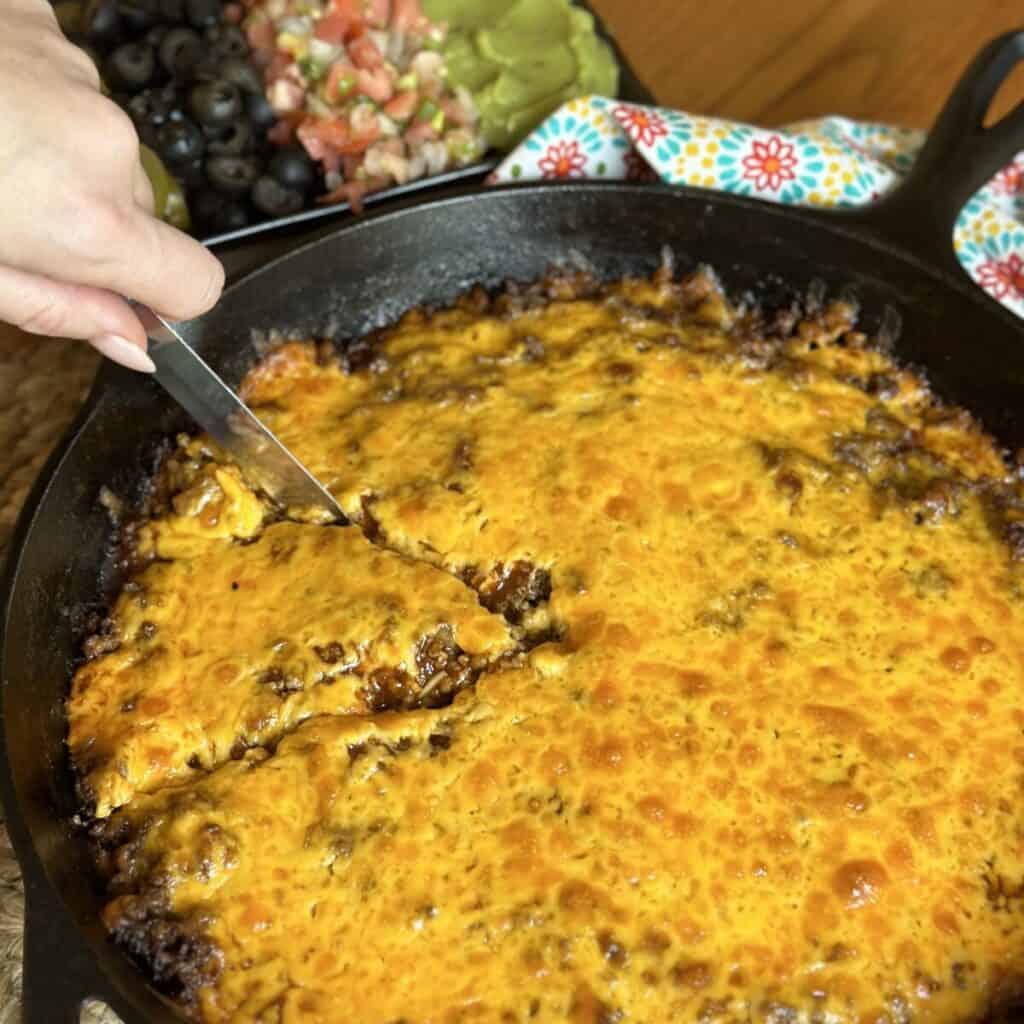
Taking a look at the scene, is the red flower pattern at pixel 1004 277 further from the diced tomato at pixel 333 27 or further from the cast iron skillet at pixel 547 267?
the diced tomato at pixel 333 27

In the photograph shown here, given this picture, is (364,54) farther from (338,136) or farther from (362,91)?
(338,136)

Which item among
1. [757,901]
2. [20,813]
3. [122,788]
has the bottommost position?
[122,788]

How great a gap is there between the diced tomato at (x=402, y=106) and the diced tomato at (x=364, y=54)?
0.10 m

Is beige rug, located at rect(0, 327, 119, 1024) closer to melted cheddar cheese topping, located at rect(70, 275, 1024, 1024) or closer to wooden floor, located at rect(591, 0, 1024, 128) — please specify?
melted cheddar cheese topping, located at rect(70, 275, 1024, 1024)

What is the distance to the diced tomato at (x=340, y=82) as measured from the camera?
3070mm

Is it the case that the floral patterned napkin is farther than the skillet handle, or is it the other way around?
the floral patterned napkin

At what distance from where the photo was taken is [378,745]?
80.1 inches

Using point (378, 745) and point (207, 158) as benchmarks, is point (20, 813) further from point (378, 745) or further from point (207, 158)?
point (207, 158)

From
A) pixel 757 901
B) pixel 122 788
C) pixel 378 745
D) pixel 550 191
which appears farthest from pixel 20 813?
pixel 550 191

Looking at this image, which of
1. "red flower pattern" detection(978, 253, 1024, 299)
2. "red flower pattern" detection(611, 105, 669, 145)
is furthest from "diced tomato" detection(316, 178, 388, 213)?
"red flower pattern" detection(978, 253, 1024, 299)

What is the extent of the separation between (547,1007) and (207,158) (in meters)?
2.14

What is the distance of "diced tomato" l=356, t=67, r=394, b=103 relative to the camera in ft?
10.1

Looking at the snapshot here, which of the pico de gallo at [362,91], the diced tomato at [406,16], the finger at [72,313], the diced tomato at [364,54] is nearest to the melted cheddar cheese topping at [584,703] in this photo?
the finger at [72,313]

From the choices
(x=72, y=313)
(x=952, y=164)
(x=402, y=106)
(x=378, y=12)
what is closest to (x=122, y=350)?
(x=72, y=313)
